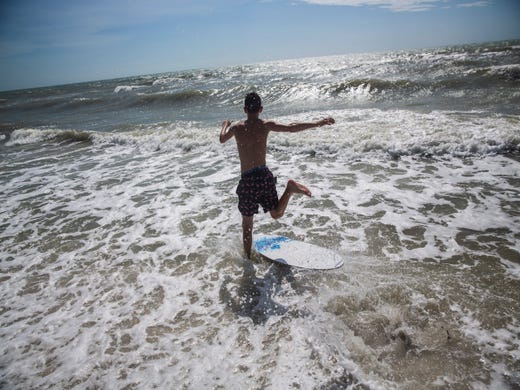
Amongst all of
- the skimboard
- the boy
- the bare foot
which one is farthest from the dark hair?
the skimboard

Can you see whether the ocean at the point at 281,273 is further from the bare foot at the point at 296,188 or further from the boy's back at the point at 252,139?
the boy's back at the point at 252,139

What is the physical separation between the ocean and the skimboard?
4.8 inches

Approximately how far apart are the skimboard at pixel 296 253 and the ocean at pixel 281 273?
122 millimetres

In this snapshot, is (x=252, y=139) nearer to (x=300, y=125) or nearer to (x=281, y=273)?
(x=300, y=125)

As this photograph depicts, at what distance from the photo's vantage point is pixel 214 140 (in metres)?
10.9

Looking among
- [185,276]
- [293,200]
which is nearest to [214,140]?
[293,200]

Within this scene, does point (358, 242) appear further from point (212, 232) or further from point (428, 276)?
point (212, 232)

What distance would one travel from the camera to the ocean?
278 centimetres

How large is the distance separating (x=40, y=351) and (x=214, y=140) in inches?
333

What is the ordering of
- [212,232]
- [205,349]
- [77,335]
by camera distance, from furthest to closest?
[212,232] < [77,335] < [205,349]

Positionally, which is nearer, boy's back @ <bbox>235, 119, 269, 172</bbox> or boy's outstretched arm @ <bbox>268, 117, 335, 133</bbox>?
boy's outstretched arm @ <bbox>268, 117, 335, 133</bbox>

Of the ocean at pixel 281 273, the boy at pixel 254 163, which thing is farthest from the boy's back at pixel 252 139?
the ocean at pixel 281 273

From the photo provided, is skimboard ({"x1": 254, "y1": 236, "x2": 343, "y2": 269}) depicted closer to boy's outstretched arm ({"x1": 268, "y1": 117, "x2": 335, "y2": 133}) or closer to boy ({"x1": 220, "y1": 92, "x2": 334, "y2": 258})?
boy ({"x1": 220, "y1": 92, "x2": 334, "y2": 258})

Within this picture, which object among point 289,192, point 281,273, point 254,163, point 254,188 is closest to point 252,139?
point 254,163
